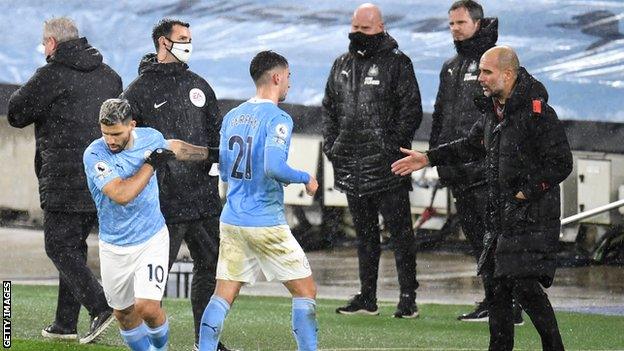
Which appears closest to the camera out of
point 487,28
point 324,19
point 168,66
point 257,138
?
point 257,138

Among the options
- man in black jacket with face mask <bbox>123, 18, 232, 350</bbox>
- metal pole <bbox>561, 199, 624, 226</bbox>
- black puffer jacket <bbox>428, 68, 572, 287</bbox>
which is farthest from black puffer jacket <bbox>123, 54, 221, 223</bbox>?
metal pole <bbox>561, 199, 624, 226</bbox>

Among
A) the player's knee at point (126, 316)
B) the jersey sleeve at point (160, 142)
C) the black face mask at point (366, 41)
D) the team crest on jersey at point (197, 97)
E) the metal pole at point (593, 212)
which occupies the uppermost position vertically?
the black face mask at point (366, 41)

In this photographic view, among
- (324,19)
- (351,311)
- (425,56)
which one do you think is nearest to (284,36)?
(324,19)

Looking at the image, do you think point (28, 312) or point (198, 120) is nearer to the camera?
point (198, 120)

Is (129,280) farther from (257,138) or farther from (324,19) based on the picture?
(324,19)

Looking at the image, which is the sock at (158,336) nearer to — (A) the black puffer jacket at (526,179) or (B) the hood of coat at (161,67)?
(B) the hood of coat at (161,67)

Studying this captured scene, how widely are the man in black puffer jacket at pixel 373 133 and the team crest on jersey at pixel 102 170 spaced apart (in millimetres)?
3478

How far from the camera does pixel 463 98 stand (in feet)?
37.9

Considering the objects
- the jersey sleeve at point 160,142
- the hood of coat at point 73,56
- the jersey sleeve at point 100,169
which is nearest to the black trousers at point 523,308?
the jersey sleeve at point 160,142

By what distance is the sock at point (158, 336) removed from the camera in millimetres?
8961

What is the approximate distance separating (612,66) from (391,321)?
6.66 m

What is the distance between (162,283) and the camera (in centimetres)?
887

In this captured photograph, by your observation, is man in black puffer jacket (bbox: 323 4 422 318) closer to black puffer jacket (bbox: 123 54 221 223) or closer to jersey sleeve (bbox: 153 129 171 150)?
black puffer jacket (bbox: 123 54 221 223)

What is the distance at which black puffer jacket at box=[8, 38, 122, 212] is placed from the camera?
10.3 m
